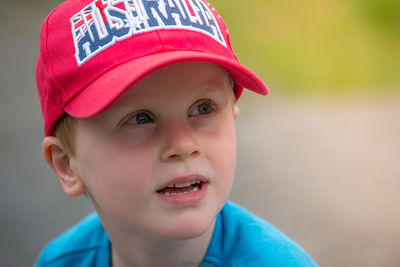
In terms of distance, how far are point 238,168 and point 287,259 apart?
183 cm

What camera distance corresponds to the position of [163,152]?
897 mm

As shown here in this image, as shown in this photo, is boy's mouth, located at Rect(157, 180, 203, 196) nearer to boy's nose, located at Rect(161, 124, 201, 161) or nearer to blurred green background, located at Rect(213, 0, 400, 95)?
boy's nose, located at Rect(161, 124, 201, 161)

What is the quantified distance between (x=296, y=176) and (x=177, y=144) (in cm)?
201

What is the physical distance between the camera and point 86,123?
971 mm

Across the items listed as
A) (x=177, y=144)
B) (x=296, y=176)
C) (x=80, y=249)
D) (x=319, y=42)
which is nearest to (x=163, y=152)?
(x=177, y=144)

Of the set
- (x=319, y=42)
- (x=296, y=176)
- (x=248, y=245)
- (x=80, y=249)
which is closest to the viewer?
(x=248, y=245)

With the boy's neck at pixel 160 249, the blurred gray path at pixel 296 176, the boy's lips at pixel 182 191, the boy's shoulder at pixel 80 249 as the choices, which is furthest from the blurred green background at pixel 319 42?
the boy's lips at pixel 182 191

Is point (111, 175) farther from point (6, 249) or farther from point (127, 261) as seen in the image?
point (6, 249)

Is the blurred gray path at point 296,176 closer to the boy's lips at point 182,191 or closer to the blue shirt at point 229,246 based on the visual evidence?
the blue shirt at point 229,246

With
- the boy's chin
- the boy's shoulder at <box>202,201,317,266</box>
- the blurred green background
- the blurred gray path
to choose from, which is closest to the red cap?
the boy's chin

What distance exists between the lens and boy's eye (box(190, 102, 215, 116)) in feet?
3.17

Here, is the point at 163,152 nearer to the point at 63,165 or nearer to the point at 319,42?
the point at 63,165

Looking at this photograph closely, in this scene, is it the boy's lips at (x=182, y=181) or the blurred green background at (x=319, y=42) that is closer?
the boy's lips at (x=182, y=181)

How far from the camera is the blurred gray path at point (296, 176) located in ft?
7.61
